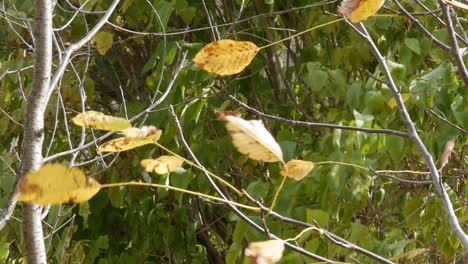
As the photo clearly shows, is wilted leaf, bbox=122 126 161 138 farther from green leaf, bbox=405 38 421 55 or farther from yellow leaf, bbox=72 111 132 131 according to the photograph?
Answer: green leaf, bbox=405 38 421 55

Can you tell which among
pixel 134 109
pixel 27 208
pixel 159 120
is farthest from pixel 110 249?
pixel 27 208

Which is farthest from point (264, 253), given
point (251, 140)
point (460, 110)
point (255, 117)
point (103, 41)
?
point (255, 117)

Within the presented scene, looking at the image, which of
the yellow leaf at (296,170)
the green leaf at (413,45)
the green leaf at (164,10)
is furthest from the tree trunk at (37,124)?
the green leaf at (413,45)

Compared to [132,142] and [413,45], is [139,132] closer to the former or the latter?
[132,142]

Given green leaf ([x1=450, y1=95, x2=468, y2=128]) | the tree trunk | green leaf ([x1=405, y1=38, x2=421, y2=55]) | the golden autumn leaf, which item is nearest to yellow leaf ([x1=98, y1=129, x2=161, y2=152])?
the golden autumn leaf

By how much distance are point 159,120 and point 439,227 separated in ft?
2.97

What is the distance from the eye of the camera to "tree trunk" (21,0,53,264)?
1535 mm

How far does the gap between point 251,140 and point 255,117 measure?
7.54 ft

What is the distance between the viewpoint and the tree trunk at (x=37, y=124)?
1535mm

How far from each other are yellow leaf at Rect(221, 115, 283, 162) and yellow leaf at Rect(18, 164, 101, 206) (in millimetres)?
146

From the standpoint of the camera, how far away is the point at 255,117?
3.17 metres

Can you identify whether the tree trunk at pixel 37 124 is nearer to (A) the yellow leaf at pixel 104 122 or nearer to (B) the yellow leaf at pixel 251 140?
(A) the yellow leaf at pixel 104 122

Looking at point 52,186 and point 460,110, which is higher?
Answer: point 52,186

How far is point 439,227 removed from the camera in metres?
2.70
